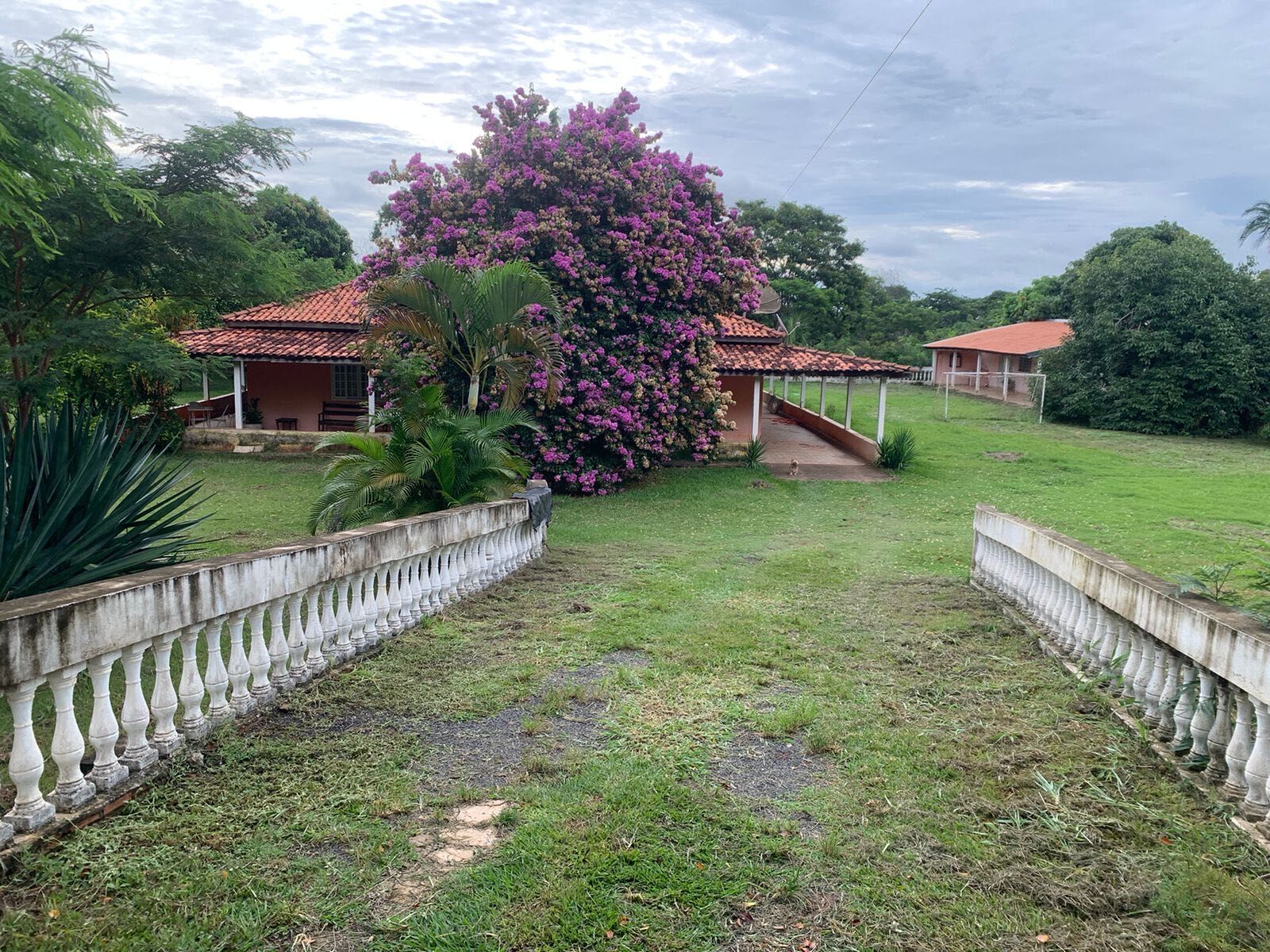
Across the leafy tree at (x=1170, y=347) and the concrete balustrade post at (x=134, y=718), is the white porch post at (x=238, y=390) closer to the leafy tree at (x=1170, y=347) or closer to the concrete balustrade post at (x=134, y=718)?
the concrete balustrade post at (x=134, y=718)

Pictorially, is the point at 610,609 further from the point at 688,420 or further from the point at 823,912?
the point at 688,420

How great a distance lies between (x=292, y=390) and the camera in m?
23.1

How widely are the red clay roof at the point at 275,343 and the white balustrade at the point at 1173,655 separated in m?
16.7

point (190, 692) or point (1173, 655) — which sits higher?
point (1173, 655)

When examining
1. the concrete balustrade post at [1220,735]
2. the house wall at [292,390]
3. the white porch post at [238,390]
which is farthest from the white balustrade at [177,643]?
the house wall at [292,390]

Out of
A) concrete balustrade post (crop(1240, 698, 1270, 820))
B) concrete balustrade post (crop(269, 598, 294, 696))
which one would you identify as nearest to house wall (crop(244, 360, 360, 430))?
concrete balustrade post (crop(269, 598, 294, 696))

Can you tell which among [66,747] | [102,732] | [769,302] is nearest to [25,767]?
[66,747]

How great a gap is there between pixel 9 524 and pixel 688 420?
14.6 meters

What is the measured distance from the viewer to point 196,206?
13.5 metres

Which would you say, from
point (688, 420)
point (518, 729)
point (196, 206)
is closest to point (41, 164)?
point (196, 206)

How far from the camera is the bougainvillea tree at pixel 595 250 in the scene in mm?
15984

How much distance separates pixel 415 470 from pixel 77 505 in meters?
3.29

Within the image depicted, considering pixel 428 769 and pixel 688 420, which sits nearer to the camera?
pixel 428 769

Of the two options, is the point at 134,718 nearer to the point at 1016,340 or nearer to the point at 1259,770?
the point at 1259,770
